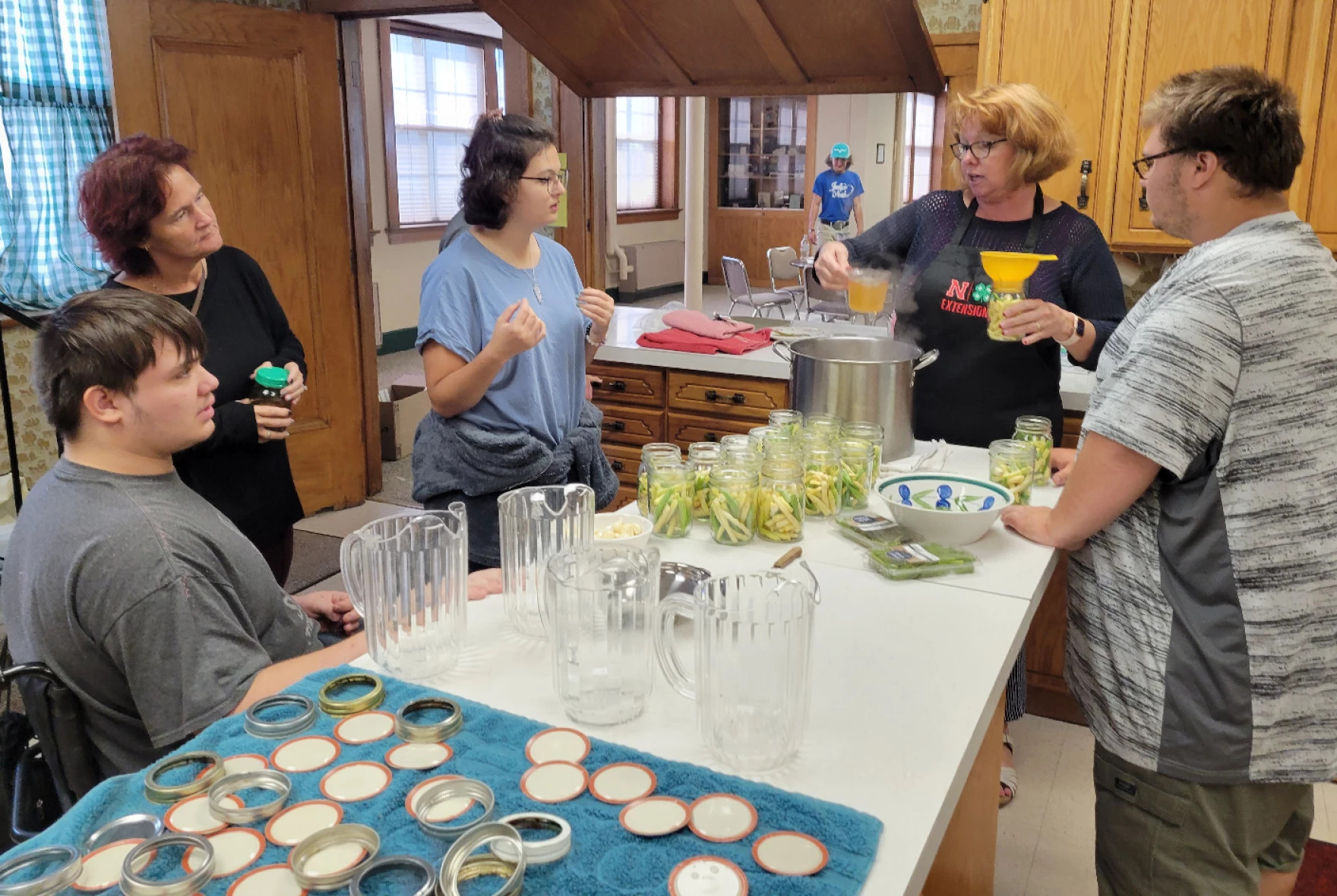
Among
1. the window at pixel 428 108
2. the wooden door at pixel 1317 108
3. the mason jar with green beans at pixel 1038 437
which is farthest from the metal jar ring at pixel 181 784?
the window at pixel 428 108

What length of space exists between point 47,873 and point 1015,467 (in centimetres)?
166

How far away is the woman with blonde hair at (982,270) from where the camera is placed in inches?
89.0

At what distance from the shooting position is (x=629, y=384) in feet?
12.3

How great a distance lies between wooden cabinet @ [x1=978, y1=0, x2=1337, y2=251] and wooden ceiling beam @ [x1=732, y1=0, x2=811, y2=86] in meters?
0.70

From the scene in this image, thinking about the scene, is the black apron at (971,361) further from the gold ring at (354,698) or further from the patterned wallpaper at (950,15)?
the gold ring at (354,698)

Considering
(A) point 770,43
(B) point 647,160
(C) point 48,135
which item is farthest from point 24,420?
(B) point 647,160

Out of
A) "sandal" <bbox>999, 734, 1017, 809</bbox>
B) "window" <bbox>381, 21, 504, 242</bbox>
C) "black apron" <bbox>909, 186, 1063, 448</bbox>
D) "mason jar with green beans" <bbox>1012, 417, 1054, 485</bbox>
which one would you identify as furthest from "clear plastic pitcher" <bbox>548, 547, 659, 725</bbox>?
"window" <bbox>381, 21, 504, 242</bbox>

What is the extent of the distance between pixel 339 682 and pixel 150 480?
47cm

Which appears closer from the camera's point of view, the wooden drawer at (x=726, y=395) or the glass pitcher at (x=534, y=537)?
the glass pitcher at (x=534, y=537)

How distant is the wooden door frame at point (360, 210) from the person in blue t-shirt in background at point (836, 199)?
4.80 meters

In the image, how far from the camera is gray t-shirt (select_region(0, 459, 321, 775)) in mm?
1291

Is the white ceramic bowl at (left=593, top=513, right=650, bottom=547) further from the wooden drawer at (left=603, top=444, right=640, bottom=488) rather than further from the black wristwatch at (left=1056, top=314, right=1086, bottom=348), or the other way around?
the wooden drawer at (left=603, top=444, right=640, bottom=488)

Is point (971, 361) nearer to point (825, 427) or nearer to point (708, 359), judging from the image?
point (825, 427)

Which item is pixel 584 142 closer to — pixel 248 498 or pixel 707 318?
pixel 707 318
